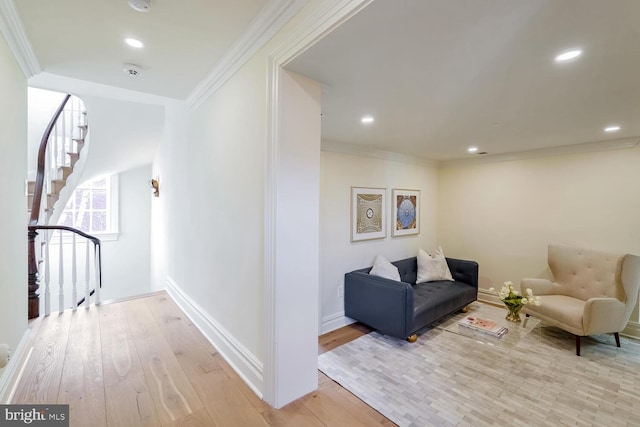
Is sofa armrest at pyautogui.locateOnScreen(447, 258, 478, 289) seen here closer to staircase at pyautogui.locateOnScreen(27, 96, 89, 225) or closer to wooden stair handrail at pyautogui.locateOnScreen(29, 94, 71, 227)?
wooden stair handrail at pyautogui.locateOnScreen(29, 94, 71, 227)

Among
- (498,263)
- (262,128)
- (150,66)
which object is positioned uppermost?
(150,66)

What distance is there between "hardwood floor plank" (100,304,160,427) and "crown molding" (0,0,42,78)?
2308 mm

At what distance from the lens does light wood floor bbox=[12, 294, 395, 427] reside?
160 centimetres

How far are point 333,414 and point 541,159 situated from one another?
4149 millimetres

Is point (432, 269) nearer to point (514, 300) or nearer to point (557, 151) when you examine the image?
point (514, 300)

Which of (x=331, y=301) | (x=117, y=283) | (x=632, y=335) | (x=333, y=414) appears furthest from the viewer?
(x=117, y=283)

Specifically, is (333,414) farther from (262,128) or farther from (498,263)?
(498,263)

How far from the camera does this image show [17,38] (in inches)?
70.2

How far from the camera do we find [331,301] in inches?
129

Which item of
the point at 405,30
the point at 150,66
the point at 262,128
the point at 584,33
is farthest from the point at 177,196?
the point at 584,33

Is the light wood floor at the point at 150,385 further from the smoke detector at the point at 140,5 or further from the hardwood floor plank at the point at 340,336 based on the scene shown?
the smoke detector at the point at 140,5

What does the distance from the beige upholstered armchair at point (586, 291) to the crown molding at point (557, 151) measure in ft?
4.11

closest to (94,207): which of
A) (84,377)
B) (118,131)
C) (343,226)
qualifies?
(118,131)

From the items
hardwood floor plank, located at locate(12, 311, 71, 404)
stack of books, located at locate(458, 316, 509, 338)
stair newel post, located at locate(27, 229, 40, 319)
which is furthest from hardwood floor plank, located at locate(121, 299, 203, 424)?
stack of books, located at locate(458, 316, 509, 338)
